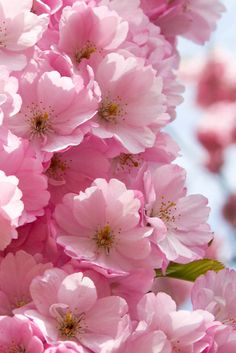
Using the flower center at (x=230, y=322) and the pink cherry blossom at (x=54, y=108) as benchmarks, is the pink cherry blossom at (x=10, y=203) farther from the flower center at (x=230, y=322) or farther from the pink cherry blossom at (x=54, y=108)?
the flower center at (x=230, y=322)

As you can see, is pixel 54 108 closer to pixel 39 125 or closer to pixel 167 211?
pixel 39 125

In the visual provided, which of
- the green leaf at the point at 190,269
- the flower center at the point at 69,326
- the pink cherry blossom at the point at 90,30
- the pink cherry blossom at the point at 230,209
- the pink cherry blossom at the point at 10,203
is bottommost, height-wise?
the pink cherry blossom at the point at 230,209

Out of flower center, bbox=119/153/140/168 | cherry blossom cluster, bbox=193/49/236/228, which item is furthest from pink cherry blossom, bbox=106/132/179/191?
cherry blossom cluster, bbox=193/49/236/228

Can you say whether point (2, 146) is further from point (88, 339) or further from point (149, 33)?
point (149, 33)

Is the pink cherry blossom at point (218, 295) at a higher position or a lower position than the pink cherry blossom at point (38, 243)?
lower

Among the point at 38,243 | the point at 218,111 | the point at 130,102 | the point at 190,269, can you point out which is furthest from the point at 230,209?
the point at 38,243

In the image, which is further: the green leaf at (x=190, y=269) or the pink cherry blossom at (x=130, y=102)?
the green leaf at (x=190, y=269)

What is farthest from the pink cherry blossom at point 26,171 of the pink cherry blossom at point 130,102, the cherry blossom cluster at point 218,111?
the cherry blossom cluster at point 218,111
